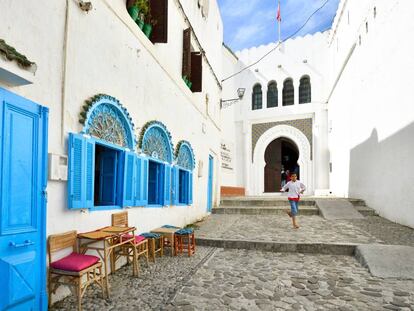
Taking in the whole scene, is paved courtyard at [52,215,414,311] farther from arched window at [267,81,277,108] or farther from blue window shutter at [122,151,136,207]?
arched window at [267,81,277,108]

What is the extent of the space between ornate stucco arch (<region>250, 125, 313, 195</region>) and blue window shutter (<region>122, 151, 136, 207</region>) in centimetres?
1029

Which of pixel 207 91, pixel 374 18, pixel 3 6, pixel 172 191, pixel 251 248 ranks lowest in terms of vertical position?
pixel 251 248

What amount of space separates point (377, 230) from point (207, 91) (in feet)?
20.2

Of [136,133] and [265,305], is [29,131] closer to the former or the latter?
[136,133]

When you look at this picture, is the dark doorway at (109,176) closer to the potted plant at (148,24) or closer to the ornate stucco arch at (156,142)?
the ornate stucco arch at (156,142)

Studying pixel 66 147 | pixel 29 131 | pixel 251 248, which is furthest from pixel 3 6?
pixel 251 248

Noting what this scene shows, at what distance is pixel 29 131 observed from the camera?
2.71 metres

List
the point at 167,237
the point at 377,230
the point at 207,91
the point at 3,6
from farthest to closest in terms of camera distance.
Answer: the point at 207,91
the point at 377,230
the point at 167,237
the point at 3,6

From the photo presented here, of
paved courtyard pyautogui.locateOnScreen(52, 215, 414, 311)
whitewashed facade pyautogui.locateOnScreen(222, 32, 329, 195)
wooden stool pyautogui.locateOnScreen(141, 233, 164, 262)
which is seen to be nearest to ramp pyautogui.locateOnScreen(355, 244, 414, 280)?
paved courtyard pyautogui.locateOnScreen(52, 215, 414, 311)

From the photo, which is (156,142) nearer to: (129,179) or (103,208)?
(129,179)

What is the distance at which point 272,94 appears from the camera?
14.9m

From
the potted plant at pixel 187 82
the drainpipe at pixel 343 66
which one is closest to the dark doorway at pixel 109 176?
the potted plant at pixel 187 82

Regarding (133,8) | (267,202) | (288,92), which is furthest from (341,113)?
(133,8)

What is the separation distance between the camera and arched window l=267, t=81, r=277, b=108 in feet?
48.7
